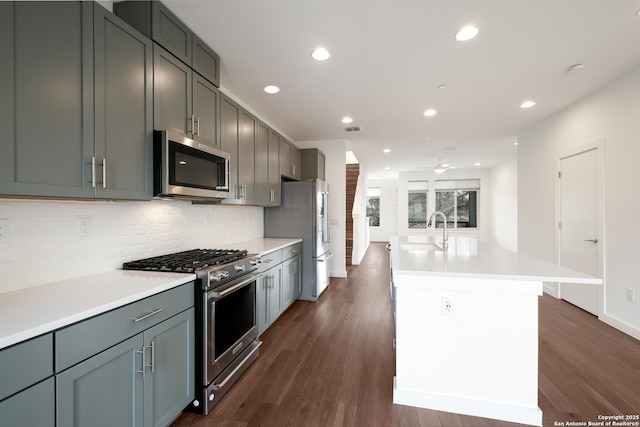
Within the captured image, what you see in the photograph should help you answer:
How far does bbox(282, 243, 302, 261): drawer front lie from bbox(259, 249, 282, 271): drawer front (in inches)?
5.2

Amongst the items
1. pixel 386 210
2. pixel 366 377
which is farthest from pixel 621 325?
pixel 386 210

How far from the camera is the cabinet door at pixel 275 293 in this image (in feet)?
10.0

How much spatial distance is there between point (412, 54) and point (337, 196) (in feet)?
10.7

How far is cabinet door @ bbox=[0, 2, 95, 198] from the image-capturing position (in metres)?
1.09

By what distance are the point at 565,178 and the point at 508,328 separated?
11.2ft

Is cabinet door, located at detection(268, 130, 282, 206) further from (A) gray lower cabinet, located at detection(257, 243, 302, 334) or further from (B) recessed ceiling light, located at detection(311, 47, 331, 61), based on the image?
(B) recessed ceiling light, located at detection(311, 47, 331, 61)

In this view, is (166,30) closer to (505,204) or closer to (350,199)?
(350,199)

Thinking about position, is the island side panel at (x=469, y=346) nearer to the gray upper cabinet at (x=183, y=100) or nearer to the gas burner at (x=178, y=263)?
the gas burner at (x=178, y=263)

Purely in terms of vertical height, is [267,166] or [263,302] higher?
[267,166]

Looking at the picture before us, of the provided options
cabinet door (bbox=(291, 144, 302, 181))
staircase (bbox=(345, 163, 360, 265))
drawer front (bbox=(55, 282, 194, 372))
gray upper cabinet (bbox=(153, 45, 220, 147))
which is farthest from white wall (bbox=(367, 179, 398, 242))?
drawer front (bbox=(55, 282, 194, 372))

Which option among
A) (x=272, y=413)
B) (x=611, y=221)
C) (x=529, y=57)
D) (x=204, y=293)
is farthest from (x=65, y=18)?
(x=611, y=221)

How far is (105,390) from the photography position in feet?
3.99

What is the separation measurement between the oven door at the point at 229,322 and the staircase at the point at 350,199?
463 cm

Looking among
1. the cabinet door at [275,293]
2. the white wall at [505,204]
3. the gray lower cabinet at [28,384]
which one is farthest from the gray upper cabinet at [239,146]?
the white wall at [505,204]
